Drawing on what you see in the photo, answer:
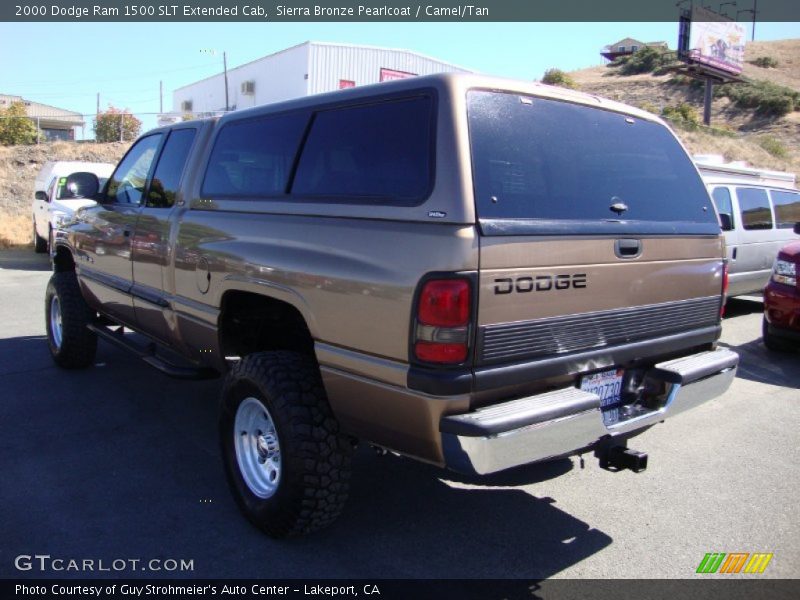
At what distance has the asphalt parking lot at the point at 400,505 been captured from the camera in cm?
313

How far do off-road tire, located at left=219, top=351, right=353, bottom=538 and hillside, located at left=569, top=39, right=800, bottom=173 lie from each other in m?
30.5

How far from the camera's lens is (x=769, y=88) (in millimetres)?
49625

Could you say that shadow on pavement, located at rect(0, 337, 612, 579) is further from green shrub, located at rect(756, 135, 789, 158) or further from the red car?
green shrub, located at rect(756, 135, 789, 158)

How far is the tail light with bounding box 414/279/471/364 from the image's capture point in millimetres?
2502

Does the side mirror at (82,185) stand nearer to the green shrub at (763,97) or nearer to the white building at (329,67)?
the white building at (329,67)

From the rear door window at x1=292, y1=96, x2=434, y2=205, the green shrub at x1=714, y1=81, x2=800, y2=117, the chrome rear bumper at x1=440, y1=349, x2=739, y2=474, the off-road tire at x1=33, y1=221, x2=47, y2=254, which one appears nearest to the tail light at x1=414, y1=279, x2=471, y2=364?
the chrome rear bumper at x1=440, y1=349, x2=739, y2=474

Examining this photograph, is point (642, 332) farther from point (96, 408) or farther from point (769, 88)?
point (769, 88)

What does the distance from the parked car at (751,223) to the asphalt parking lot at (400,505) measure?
3996 mm

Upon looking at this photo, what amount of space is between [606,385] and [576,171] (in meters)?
1.00

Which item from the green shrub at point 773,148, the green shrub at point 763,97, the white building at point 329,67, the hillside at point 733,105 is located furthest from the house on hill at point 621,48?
the white building at point 329,67

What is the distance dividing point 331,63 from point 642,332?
2905 cm

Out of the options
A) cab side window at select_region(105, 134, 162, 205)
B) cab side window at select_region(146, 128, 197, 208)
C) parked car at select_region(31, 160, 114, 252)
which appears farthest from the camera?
parked car at select_region(31, 160, 114, 252)

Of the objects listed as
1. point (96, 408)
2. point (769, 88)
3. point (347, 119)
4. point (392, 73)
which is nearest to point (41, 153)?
point (392, 73)

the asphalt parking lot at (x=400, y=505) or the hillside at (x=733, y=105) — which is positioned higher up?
the hillside at (x=733, y=105)
